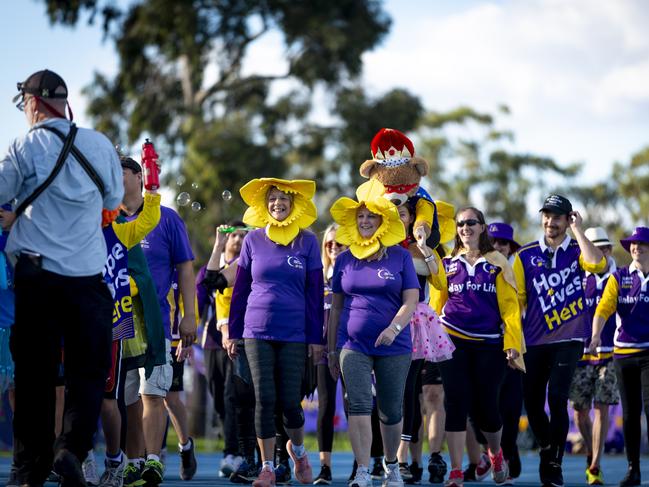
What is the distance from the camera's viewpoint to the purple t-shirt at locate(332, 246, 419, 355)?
783 cm

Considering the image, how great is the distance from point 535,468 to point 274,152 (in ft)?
59.2

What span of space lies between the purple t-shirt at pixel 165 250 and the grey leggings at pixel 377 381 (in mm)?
1349

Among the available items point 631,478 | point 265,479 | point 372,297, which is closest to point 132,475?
point 265,479

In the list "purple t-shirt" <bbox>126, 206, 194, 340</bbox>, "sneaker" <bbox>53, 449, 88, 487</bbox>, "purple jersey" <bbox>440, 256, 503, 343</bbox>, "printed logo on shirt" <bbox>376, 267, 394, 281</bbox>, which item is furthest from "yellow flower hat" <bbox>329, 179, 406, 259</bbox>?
"sneaker" <bbox>53, 449, 88, 487</bbox>

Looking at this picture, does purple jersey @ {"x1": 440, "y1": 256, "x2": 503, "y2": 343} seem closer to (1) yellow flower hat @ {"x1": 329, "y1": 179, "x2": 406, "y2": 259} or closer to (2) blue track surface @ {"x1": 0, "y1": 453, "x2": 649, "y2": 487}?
(1) yellow flower hat @ {"x1": 329, "y1": 179, "x2": 406, "y2": 259}

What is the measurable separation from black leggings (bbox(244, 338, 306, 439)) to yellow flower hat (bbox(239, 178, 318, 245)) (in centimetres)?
74

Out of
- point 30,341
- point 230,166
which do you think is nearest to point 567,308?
point 30,341

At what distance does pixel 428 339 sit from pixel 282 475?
1573 millimetres

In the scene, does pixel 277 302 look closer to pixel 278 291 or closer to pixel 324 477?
pixel 278 291

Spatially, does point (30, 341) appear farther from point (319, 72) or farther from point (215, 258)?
point (319, 72)

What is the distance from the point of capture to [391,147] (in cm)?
917

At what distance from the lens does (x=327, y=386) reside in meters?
9.65

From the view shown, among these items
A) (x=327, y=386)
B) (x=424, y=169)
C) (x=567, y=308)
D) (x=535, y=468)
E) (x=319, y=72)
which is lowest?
(x=535, y=468)

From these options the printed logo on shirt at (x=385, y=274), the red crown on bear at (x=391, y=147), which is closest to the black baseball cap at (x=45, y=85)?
the printed logo on shirt at (x=385, y=274)
